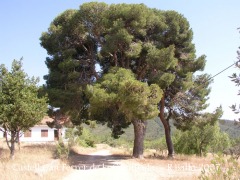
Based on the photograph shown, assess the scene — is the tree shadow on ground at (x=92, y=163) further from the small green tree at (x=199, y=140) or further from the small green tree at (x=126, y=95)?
the small green tree at (x=199, y=140)

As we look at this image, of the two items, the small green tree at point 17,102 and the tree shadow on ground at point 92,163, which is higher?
the small green tree at point 17,102

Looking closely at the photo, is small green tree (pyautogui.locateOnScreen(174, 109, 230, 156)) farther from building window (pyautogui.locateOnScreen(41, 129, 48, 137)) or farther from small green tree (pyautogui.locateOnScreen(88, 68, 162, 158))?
building window (pyautogui.locateOnScreen(41, 129, 48, 137))

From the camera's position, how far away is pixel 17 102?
1953cm

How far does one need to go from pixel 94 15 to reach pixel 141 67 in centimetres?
564

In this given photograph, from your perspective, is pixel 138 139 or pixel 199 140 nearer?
pixel 138 139

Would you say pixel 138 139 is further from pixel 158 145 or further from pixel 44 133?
pixel 158 145

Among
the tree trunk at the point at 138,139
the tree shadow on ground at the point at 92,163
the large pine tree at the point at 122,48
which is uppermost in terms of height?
the large pine tree at the point at 122,48

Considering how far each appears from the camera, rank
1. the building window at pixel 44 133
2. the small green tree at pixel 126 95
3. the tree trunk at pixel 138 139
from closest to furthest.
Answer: the small green tree at pixel 126 95
the tree trunk at pixel 138 139
the building window at pixel 44 133

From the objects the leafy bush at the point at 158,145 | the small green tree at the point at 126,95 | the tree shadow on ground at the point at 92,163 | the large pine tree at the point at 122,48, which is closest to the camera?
the tree shadow on ground at the point at 92,163

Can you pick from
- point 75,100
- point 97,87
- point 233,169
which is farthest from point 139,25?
point 233,169

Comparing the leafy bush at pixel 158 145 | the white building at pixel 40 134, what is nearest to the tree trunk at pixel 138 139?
the leafy bush at pixel 158 145

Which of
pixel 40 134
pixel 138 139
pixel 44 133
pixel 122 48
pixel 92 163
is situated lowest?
pixel 92 163

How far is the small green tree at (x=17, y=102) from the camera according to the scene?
1944 cm

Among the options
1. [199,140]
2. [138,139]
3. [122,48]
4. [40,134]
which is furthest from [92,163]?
[40,134]
